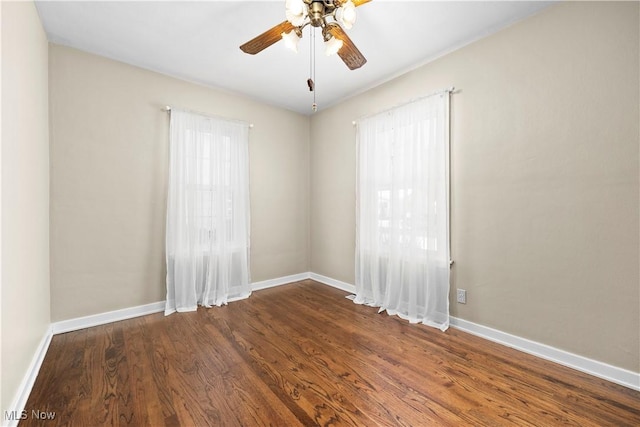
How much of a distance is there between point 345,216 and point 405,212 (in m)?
1.06

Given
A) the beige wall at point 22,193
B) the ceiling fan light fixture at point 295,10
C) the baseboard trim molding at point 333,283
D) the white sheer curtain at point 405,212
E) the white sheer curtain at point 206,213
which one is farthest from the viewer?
the baseboard trim molding at point 333,283

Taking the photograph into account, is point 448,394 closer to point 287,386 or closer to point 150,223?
point 287,386

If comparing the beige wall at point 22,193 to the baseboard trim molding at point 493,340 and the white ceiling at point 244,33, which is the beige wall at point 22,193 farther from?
the white ceiling at point 244,33

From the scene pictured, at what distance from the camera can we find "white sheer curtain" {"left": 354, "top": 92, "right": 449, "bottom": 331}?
8.84 feet

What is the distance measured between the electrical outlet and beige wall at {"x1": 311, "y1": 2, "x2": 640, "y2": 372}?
4 centimetres

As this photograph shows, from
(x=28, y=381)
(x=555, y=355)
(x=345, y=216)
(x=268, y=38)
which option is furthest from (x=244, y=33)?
(x=555, y=355)

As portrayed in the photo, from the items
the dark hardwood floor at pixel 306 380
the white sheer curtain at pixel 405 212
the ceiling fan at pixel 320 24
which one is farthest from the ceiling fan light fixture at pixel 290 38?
the dark hardwood floor at pixel 306 380

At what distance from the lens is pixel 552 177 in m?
2.09

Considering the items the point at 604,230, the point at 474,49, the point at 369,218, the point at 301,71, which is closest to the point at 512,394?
the point at 604,230

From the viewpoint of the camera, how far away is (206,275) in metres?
3.30

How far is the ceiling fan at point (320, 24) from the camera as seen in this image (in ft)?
5.29

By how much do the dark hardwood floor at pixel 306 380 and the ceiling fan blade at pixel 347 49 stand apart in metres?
2.27

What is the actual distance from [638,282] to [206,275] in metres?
3.73

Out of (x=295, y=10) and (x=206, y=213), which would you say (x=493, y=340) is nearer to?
(x=295, y=10)
